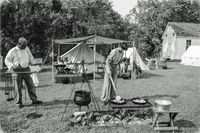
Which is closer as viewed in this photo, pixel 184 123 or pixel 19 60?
pixel 184 123

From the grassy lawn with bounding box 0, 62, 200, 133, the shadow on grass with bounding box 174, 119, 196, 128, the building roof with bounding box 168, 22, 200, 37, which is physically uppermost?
the building roof with bounding box 168, 22, 200, 37

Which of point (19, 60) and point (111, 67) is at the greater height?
point (19, 60)

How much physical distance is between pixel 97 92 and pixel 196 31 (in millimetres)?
24496

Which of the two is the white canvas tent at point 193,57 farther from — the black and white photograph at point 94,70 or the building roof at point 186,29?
the building roof at point 186,29

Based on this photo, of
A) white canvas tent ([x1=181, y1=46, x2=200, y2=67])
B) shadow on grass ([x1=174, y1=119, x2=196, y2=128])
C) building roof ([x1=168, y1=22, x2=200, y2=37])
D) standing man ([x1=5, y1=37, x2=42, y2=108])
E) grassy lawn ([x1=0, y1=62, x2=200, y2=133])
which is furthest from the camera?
building roof ([x1=168, y1=22, x2=200, y2=37])

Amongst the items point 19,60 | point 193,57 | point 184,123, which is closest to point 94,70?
point 19,60

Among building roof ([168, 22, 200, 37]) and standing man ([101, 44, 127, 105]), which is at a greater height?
building roof ([168, 22, 200, 37])

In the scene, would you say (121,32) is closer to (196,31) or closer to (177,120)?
(196,31)

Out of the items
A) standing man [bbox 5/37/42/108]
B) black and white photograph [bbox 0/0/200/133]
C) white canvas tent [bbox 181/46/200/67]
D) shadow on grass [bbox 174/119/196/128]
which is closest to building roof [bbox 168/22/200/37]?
black and white photograph [bbox 0/0/200/133]

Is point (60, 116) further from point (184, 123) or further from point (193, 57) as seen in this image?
point (193, 57)

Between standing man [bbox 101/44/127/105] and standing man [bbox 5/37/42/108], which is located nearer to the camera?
standing man [bbox 5/37/42/108]

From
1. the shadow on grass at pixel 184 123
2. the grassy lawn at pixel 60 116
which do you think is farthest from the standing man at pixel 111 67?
the shadow on grass at pixel 184 123

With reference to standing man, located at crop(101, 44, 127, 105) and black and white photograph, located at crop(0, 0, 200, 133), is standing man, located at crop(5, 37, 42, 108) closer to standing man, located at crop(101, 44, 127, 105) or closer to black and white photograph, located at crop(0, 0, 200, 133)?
black and white photograph, located at crop(0, 0, 200, 133)

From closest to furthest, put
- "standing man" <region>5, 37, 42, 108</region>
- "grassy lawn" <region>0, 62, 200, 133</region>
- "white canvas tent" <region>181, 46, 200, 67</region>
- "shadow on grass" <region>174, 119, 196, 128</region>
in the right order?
"grassy lawn" <region>0, 62, 200, 133</region> < "shadow on grass" <region>174, 119, 196, 128</region> < "standing man" <region>5, 37, 42, 108</region> < "white canvas tent" <region>181, 46, 200, 67</region>
